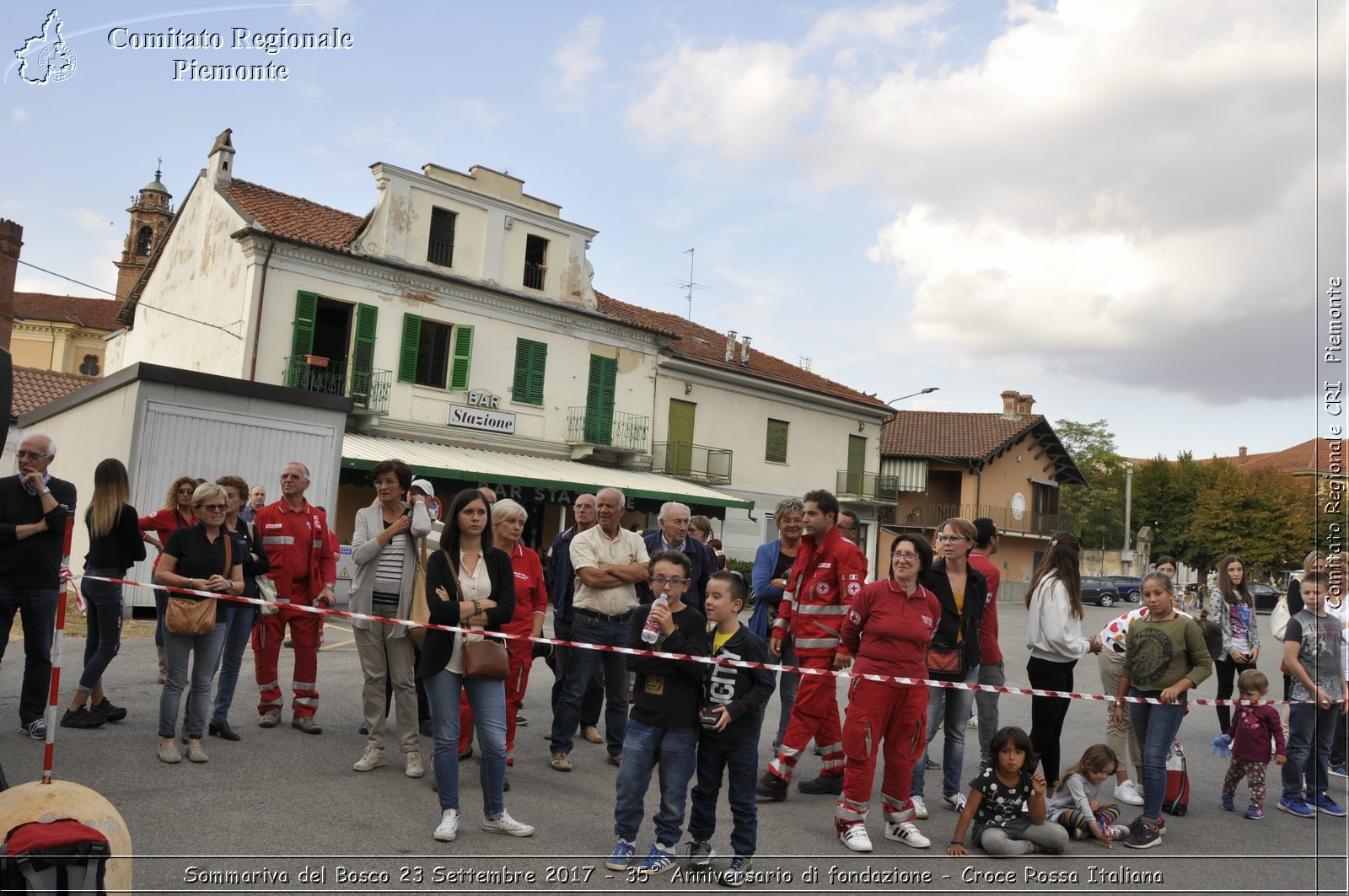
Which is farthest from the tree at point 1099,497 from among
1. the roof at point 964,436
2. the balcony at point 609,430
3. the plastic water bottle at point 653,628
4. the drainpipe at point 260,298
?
the plastic water bottle at point 653,628

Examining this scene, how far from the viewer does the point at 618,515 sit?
22.7 ft

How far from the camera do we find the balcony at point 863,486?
34.2 meters

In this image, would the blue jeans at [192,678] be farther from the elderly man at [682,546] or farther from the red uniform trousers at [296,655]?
the elderly man at [682,546]

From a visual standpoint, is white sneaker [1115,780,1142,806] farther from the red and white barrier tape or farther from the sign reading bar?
the sign reading bar

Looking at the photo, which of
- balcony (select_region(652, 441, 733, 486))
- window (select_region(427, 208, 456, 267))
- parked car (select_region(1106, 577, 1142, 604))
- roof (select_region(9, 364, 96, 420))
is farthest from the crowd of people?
parked car (select_region(1106, 577, 1142, 604))

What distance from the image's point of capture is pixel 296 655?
699cm

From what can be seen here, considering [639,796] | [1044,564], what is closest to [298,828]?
[639,796]

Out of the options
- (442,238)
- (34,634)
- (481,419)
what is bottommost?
(34,634)

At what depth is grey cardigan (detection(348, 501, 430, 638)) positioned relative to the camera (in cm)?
614

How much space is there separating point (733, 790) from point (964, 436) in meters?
41.5

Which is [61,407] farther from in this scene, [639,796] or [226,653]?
[639,796]

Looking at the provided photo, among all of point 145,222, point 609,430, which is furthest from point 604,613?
point 145,222

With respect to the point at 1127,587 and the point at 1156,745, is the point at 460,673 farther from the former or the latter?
the point at 1127,587

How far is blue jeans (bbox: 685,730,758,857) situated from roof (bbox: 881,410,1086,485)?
3689cm
